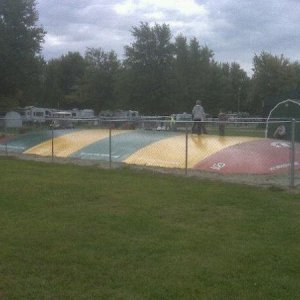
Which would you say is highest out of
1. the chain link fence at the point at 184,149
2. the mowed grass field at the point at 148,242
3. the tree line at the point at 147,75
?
the tree line at the point at 147,75

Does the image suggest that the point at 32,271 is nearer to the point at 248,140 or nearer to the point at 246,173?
the point at 246,173

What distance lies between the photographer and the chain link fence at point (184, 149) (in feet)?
45.8

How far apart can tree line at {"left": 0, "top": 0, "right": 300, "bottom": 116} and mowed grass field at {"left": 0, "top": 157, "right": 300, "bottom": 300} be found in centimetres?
2980

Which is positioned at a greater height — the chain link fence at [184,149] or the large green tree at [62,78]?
the large green tree at [62,78]

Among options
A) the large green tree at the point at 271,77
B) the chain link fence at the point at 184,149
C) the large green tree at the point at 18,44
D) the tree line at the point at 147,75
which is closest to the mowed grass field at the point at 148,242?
the chain link fence at the point at 184,149

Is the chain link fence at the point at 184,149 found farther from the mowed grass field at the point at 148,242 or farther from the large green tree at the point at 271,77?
the large green tree at the point at 271,77

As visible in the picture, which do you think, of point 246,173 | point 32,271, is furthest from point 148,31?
point 32,271

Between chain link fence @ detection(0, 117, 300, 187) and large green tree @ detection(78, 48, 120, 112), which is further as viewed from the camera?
large green tree @ detection(78, 48, 120, 112)

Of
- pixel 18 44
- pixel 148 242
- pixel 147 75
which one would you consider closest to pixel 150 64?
pixel 147 75

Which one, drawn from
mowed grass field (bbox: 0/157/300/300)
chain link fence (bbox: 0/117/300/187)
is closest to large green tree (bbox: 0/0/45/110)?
chain link fence (bbox: 0/117/300/187)

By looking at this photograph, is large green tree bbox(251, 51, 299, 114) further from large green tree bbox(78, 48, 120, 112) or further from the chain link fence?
the chain link fence

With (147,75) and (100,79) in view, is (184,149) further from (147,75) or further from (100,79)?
(100,79)

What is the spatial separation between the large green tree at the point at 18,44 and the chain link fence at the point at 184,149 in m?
22.7

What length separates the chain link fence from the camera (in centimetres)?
1395
